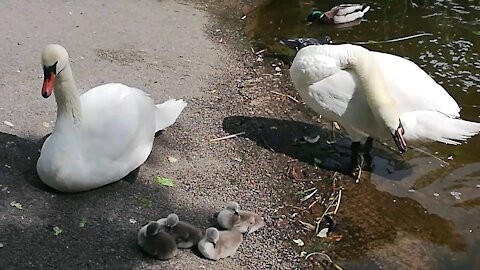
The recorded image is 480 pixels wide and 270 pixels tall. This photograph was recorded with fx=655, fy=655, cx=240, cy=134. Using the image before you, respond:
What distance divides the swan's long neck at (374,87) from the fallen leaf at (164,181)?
1537 mm

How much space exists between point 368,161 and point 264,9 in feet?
11.9

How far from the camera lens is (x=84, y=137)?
13.7 ft

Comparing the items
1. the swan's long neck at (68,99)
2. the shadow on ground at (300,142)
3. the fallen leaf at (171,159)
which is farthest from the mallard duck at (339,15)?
the swan's long neck at (68,99)

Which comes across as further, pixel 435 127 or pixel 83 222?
pixel 435 127

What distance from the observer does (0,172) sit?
14.3 ft

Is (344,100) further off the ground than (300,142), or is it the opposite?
(344,100)

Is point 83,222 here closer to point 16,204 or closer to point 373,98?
point 16,204

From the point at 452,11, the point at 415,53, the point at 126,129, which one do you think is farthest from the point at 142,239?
the point at 452,11

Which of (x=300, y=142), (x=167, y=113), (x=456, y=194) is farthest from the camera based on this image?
(x=300, y=142)

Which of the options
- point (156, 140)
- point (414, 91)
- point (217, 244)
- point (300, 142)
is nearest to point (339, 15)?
point (300, 142)

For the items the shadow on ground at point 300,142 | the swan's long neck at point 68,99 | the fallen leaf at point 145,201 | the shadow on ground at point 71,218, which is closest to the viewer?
the shadow on ground at point 71,218

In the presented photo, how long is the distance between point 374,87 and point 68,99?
2132 mm

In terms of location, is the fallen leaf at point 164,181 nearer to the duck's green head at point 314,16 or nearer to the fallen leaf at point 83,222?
the fallen leaf at point 83,222

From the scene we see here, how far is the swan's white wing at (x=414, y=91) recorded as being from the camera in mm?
4863
